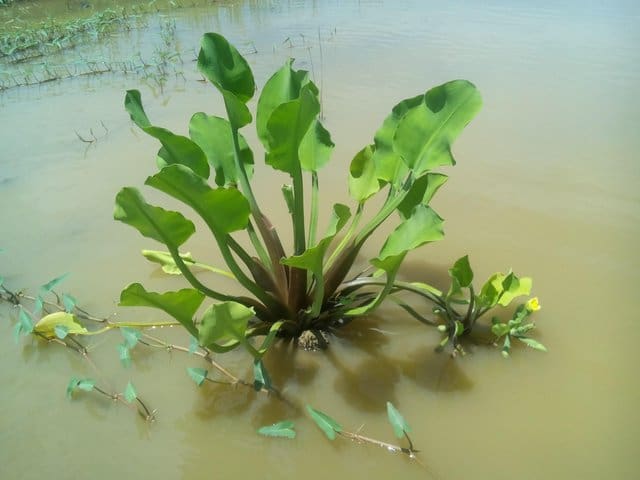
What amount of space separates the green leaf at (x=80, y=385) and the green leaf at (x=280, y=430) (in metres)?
0.42

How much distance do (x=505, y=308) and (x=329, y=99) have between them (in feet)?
5.66

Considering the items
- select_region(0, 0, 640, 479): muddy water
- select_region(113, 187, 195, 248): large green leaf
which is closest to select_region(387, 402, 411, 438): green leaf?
select_region(0, 0, 640, 479): muddy water

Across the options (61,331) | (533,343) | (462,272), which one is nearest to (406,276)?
(462,272)

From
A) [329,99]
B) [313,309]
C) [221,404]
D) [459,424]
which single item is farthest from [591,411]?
[329,99]

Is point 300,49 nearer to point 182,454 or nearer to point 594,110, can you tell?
point 594,110

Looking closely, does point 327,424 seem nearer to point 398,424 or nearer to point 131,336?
point 398,424

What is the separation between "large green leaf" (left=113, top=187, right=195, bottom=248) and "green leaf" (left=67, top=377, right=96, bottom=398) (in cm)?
39

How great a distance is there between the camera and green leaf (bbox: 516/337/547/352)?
121 centimetres

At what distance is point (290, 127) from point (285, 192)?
1.09 feet

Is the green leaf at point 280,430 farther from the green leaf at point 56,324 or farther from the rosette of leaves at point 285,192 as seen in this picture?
the green leaf at point 56,324

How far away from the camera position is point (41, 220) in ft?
6.08

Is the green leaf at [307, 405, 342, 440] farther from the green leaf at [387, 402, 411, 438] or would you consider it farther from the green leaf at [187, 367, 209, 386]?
the green leaf at [187, 367, 209, 386]

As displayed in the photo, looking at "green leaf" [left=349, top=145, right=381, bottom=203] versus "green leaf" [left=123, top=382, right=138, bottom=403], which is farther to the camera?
"green leaf" [left=349, top=145, right=381, bottom=203]

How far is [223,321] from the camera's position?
983mm
